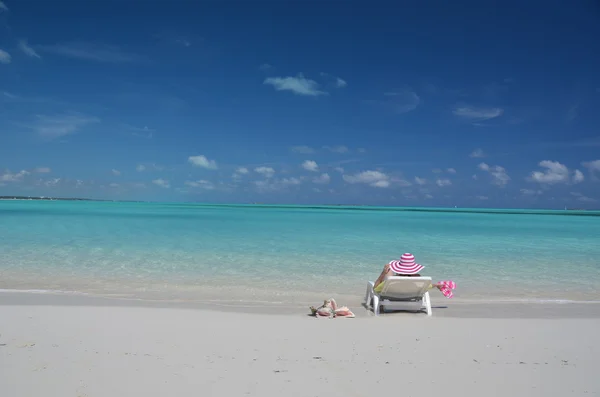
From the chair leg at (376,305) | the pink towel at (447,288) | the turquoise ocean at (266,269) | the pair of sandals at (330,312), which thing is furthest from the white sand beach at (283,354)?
the turquoise ocean at (266,269)

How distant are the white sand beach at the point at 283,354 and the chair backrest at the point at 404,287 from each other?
51 cm

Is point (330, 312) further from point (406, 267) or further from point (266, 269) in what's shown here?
point (266, 269)

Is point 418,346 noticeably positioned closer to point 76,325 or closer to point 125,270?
point 76,325

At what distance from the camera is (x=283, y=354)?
4965 millimetres

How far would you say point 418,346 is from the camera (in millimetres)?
5402

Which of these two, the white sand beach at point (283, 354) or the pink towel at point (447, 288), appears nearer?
the white sand beach at point (283, 354)

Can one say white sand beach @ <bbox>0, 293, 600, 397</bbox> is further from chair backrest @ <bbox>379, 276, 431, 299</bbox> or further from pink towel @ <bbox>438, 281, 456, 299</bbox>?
pink towel @ <bbox>438, 281, 456, 299</bbox>

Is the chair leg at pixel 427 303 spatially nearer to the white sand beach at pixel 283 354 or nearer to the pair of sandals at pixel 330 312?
the white sand beach at pixel 283 354

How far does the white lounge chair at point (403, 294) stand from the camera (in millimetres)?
7383

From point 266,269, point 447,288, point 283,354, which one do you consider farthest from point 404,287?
point 266,269

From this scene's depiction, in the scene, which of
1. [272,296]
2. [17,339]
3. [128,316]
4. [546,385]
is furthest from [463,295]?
[17,339]

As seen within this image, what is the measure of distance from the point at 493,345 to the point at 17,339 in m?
5.77

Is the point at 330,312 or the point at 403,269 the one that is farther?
the point at 403,269

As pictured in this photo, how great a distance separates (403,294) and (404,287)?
248 millimetres
